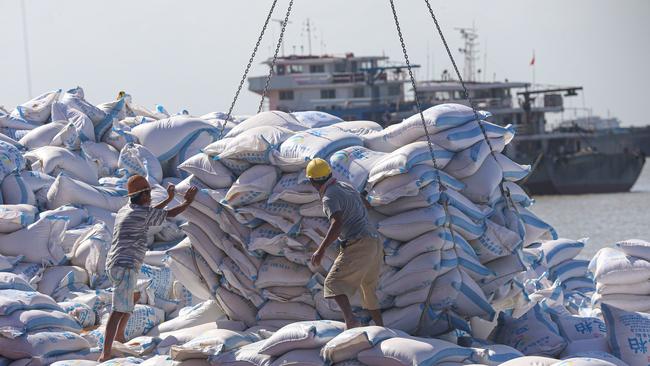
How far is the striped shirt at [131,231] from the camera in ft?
20.2

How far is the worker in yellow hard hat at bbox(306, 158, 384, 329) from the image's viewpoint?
18.6ft

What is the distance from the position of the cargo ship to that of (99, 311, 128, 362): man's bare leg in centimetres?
3528

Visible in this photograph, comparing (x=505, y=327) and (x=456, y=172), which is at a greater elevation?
(x=456, y=172)

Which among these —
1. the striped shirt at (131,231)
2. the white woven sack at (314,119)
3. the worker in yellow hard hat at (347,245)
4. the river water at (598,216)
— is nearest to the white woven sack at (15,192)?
the white woven sack at (314,119)

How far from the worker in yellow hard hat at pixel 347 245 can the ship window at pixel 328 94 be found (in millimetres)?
37652

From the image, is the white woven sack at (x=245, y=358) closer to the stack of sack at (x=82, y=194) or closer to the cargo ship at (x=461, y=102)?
the stack of sack at (x=82, y=194)

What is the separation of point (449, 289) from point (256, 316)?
1.17 metres

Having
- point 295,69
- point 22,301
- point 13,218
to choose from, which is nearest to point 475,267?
point 22,301

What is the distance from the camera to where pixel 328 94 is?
4366cm

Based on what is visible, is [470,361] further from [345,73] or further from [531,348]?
[345,73]

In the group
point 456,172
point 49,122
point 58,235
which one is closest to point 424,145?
point 456,172

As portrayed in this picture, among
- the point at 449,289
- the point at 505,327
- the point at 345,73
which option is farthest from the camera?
the point at 345,73

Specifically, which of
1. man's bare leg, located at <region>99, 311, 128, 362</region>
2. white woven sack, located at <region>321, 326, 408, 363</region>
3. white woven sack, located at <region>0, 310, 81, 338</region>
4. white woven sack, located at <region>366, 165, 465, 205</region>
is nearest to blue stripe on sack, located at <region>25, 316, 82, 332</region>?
white woven sack, located at <region>0, 310, 81, 338</region>

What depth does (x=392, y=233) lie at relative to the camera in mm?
6008
